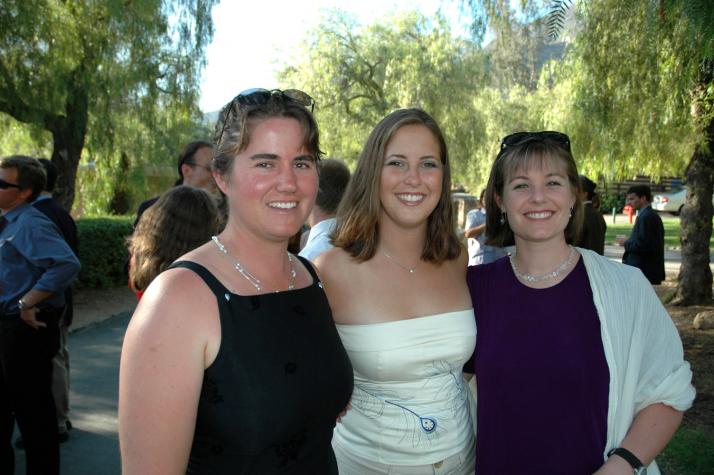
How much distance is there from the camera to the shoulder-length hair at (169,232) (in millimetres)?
3178

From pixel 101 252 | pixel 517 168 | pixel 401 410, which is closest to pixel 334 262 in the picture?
pixel 401 410

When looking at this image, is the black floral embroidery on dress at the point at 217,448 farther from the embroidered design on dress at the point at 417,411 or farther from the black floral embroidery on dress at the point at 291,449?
the embroidered design on dress at the point at 417,411

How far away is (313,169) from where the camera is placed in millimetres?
1982

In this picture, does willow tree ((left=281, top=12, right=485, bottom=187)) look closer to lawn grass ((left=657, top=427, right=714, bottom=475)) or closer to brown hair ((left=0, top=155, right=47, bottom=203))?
lawn grass ((left=657, top=427, right=714, bottom=475))

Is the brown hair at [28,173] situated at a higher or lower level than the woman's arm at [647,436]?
higher

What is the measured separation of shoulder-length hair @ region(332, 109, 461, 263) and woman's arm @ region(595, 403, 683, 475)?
40.8 inches

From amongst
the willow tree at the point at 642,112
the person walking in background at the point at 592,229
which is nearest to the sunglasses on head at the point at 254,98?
the person walking in background at the point at 592,229

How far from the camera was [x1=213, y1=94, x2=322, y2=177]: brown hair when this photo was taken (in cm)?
184

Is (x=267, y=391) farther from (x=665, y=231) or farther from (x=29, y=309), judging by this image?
(x=665, y=231)

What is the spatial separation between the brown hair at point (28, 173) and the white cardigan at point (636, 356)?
3758mm

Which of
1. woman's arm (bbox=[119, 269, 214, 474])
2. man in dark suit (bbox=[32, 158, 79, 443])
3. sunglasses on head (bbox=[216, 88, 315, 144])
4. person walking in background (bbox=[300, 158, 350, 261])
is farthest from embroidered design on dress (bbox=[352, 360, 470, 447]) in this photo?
man in dark suit (bbox=[32, 158, 79, 443])

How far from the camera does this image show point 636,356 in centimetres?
217

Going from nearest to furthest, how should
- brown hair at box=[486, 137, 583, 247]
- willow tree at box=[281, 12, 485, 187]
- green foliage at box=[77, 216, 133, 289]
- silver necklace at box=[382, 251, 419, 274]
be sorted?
brown hair at box=[486, 137, 583, 247] → silver necklace at box=[382, 251, 419, 274] → green foliage at box=[77, 216, 133, 289] → willow tree at box=[281, 12, 485, 187]

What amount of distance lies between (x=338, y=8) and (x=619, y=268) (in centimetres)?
2562
